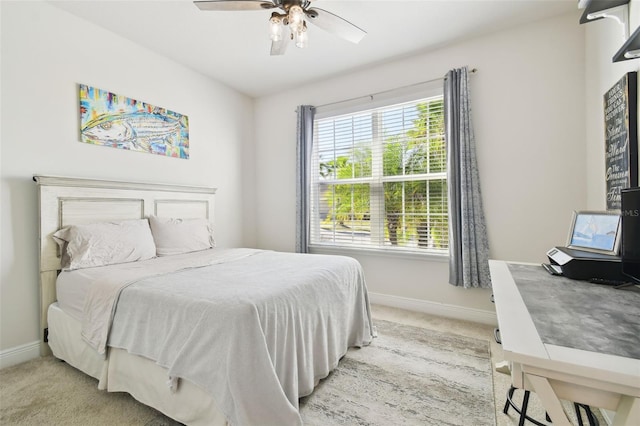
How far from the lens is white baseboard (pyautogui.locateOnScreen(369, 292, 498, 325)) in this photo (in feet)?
9.01

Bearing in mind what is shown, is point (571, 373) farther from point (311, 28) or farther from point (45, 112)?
point (45, 112)

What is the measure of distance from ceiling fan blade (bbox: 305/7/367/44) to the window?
125 centimetres

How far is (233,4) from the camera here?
5.87ft

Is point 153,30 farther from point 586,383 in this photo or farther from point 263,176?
point 586,383

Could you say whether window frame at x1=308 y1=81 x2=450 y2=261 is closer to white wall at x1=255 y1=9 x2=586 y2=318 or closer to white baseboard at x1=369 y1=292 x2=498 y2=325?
white wall at x1=255 y1=9 x2=586 y2=318

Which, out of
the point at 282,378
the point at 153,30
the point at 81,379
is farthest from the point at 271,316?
the point at 153,30

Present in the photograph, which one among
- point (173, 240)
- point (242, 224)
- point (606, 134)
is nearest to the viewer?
point (606, 134)

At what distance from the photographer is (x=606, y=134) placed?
6.23 ft

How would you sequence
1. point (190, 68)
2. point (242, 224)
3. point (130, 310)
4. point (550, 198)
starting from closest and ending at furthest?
point (130, 310)
point (550, 198)
point (190, 68)
point (242, 224)

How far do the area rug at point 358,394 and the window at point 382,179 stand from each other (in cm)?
130

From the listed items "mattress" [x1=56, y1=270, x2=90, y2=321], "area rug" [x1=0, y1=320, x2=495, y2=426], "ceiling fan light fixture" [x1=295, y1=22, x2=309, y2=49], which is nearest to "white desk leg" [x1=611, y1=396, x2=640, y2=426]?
"area rug" [x1=0, y1=320, x2=495, y2=426]

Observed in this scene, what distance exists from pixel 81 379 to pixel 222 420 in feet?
4.42

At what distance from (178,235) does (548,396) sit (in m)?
2.92

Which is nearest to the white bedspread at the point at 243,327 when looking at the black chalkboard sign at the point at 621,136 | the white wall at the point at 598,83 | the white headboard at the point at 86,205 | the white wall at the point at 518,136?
the white headboard at the point at 86,205
